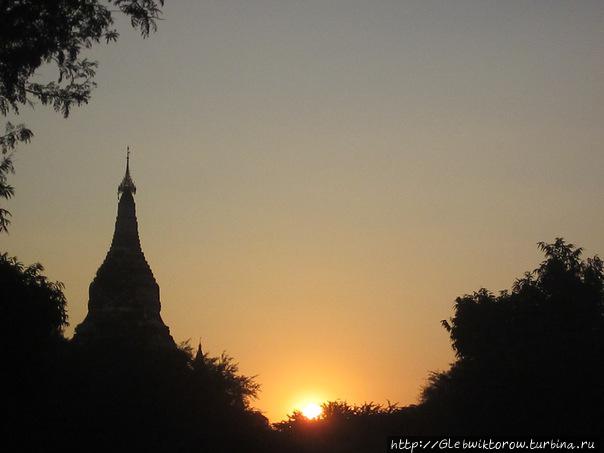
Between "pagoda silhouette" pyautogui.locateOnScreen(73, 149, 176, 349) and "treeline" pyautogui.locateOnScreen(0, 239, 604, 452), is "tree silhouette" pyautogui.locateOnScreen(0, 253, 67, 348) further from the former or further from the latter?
"pagoda silhouette" pyautogui.locateOnScreen(73, 149, 176, 349)

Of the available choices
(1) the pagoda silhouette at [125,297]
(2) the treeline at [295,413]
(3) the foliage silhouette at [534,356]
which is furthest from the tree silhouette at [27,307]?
(1) the pagoda silhouette at [125,297]

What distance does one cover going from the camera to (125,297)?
2640 inches

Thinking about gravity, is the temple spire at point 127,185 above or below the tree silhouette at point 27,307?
above

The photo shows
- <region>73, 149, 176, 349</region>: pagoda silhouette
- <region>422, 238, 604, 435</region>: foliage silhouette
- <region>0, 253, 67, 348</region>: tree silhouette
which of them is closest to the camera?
<region>0, 253, 67, 348</region>: tree silhouette

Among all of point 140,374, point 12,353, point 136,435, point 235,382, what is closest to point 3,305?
point 12,353

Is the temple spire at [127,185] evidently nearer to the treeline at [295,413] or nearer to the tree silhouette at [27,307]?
the treeline at [295,413]

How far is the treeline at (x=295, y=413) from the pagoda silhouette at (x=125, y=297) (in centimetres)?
472

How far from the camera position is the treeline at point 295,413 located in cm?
2677

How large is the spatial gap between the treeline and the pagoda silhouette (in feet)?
15.5

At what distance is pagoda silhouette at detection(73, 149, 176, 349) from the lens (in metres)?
64.6

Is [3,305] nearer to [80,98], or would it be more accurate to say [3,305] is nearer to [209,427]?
[80,98]

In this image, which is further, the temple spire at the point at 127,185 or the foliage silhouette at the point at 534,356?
the temple spire at the point at 127,185

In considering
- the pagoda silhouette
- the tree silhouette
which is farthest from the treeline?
the pagoda silhouette

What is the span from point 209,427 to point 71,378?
5.65 m
